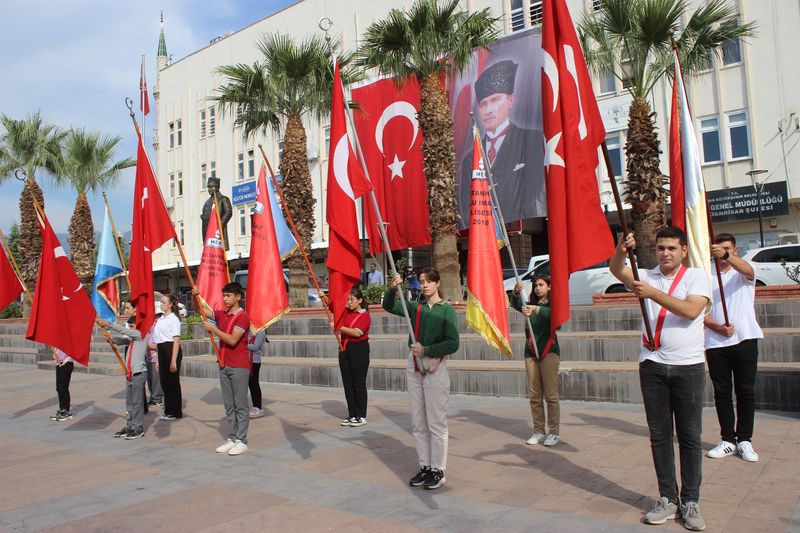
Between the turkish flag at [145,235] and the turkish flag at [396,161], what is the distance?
1677cm

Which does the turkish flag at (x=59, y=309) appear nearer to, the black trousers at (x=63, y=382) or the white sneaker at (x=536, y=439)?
the black trousers at (x=63, y=382)

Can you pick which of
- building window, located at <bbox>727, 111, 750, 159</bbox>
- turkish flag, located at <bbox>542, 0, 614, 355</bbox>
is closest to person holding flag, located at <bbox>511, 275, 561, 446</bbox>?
turkish flag, located at <bbox>542, 0, 614, 355</bbox>

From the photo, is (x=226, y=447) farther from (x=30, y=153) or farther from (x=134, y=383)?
(x=30, y=153)

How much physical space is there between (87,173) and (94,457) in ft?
85.4

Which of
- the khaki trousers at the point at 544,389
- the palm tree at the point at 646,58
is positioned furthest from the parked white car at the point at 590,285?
the khaki trousers at the point at 544,389

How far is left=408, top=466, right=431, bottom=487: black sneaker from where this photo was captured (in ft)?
17.7

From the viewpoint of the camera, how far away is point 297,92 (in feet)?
63.8

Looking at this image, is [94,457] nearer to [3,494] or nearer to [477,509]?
[3,494]

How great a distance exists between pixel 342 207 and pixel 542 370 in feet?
8.78

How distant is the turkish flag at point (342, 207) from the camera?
6.25m

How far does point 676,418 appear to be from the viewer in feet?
14.1

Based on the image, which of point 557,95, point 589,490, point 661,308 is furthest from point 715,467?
point 557,95

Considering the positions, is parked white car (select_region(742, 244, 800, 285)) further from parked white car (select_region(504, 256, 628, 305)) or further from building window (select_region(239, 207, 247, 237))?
building window (select_region(239, 207, 247, 237))

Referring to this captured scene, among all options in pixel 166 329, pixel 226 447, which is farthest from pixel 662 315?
pixel 166 329
